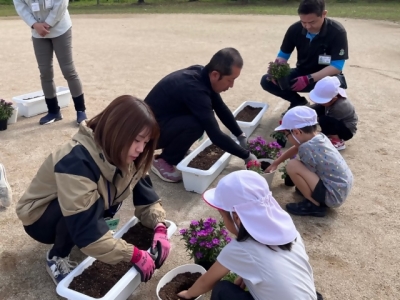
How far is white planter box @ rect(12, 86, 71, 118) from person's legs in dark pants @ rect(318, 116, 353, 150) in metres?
3.05

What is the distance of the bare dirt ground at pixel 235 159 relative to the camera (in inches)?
106

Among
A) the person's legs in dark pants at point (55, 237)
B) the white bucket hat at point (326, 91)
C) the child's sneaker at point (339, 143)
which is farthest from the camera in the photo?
the child's sneaker at point (339, 143)

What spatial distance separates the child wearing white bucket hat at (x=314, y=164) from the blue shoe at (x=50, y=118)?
9.29ft

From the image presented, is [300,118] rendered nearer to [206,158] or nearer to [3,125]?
[206,158]

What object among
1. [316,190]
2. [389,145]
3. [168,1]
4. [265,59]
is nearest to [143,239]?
[316,190]

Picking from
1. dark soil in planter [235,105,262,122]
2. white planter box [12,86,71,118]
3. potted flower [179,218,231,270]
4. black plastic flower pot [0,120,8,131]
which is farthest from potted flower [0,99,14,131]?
potted flower [179,218,231,270]

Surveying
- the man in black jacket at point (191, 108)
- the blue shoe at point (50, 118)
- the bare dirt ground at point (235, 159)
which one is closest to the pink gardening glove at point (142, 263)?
the bare dirt ground at point (235, 159)

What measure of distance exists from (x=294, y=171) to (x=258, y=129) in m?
1.76

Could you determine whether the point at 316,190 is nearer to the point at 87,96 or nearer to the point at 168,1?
the point at 87,96

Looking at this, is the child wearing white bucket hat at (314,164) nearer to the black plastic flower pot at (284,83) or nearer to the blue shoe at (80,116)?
the black plastic flower pot at (284,83)

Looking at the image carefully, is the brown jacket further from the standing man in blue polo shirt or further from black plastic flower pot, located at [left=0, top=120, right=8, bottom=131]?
the standing man in blue polo shirt

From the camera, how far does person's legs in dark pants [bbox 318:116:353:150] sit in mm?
4305

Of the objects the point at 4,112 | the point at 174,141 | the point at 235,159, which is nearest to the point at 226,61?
the point at 174,141

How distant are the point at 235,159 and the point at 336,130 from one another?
3.45ft
